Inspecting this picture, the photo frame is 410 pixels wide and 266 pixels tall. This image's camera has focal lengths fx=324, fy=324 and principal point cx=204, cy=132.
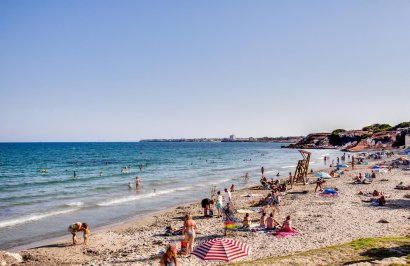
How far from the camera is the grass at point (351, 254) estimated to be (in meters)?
9.95

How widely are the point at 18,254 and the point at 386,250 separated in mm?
14950

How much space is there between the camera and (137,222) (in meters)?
21.3

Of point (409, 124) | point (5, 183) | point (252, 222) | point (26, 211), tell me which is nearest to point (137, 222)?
point (252, 222)

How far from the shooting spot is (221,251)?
1177 cm

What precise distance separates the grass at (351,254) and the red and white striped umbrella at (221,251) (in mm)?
891

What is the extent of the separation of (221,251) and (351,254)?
14.3ft

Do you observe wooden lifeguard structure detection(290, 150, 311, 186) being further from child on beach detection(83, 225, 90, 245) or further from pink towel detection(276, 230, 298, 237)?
child on beach detection(83, 225, 90, 245)

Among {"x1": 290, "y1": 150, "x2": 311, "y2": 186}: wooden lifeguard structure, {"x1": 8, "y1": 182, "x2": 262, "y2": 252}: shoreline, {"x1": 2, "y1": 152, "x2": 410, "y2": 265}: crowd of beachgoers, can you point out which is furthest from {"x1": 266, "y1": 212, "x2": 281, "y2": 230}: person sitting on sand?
{"x1": 290, "y1": 150, "x2": 311, "y2": 186}: wooden lifeguard structure

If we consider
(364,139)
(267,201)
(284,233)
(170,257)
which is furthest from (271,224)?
(364,139)

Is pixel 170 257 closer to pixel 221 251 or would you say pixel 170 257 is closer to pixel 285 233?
pixel 221 251

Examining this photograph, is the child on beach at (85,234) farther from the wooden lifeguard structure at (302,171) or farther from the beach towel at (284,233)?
the wooden lifeguard structure at (302,171)

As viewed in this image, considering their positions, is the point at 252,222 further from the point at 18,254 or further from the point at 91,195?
the point at 91,195

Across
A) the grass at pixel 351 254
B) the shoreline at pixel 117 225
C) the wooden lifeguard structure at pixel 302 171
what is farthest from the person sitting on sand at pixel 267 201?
the grass at pixel 351 254

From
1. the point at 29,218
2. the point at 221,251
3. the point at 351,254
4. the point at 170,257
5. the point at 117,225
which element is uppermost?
the point at 170,257
